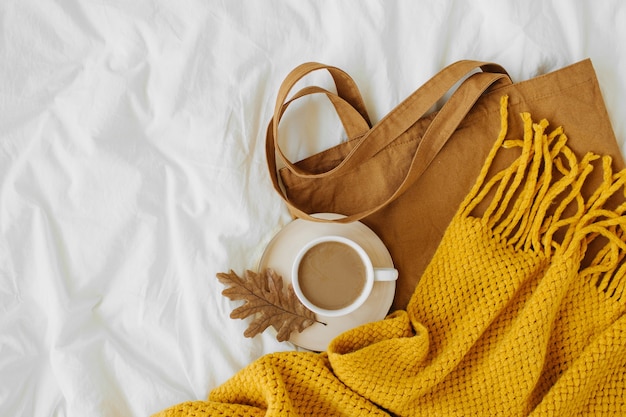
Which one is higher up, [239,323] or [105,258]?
[105,258]

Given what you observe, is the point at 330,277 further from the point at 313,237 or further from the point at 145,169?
the point at 145,169

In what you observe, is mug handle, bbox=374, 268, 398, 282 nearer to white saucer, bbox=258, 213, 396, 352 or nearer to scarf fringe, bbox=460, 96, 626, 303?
white saucer, bbox=258, 213, 396, 352

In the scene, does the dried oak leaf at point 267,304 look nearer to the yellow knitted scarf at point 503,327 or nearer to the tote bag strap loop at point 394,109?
the yellow knitted scarf at point 503,327

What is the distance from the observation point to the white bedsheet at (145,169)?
85 cm

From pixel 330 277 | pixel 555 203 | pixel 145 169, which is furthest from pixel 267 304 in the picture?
pixel 555 203

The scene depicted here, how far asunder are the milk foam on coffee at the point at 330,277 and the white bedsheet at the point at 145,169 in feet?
0.31

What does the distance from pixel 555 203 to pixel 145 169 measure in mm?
655

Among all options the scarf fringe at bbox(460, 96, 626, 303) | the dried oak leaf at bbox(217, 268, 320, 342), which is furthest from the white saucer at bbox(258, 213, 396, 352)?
the scarf fringe at bbox(460, 96, 626, 303)

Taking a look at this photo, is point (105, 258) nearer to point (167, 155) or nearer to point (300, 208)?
point (167, 155)

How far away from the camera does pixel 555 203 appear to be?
0.90 meters

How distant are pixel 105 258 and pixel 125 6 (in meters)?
0.40

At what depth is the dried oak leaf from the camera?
860 mm

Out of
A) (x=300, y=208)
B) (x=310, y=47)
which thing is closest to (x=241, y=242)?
(x=300, y=208)

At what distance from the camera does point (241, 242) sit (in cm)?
90
